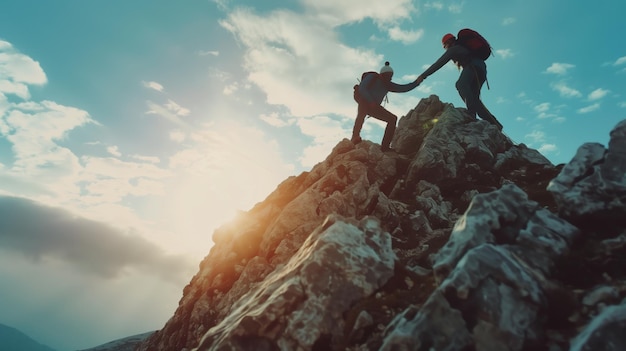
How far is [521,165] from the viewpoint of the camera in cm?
2250

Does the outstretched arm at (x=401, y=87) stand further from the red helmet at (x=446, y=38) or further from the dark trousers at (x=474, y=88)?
the red helmet at (x=446, y=38)

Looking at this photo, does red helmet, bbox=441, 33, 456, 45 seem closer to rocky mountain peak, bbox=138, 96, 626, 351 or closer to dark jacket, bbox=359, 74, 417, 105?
dark jacket, bbox=359, 74, 417, 105

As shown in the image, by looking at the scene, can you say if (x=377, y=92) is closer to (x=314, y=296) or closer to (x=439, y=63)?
(x=439, y=63)

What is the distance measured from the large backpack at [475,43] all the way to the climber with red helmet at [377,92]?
517 centimetres

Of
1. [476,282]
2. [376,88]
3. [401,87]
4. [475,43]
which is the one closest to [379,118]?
[376,88]

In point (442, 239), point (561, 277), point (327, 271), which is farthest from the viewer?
point (442, 239)

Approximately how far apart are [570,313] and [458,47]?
76.4 feet

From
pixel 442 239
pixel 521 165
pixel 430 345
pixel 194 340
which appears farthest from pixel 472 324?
pixel 521 165

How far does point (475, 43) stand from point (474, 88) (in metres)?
3.37

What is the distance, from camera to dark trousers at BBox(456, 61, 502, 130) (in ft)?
84.2

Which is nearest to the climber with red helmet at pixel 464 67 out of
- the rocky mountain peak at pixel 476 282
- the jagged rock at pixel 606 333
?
the rocky mountain peak at pixel 476 282

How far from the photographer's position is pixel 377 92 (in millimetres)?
25703

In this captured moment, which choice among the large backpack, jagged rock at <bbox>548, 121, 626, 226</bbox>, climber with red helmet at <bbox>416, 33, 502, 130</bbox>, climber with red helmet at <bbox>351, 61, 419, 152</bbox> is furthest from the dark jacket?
jagged rock at <bbox>548, 121, 626, 226</bbox>

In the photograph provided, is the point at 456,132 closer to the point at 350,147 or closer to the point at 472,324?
the point at 350,147
